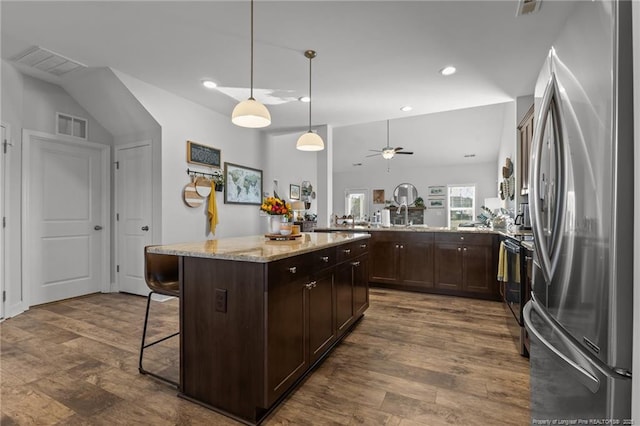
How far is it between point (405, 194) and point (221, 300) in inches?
354

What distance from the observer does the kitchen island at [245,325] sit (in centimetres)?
155

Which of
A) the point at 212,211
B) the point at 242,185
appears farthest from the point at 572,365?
the point at 242,185

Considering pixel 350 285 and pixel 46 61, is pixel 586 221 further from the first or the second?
pixel 46 61

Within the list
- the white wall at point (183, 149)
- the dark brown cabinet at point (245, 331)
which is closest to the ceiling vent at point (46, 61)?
the white wall at point (183, 149)

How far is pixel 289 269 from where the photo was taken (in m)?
1.73

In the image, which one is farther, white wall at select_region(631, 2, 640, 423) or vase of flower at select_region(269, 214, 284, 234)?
vase of flower at select_region(269, 214, 284, 234)

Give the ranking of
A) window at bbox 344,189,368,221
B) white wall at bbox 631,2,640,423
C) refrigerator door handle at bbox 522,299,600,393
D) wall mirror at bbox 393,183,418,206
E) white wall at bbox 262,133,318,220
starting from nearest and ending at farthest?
white wall at bbox 631,2,640,423
refrigerator door handle at bbox 522,299,600,393
white wall at bbox 262,133,318,220
wall mirror at bbox 393,183,418,206
window at bbox 344,189,368,221

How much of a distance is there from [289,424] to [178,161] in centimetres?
352

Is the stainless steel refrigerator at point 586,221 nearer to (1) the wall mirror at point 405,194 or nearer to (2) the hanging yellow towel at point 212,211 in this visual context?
(2) the hanging yellow towel at point 212,211

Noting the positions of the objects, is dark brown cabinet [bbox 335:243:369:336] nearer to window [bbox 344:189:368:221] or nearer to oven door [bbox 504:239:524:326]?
oven door [bbox 504:239:524:326]

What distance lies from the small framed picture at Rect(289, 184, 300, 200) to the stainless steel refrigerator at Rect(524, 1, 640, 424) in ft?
25.5

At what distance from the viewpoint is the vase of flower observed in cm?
243

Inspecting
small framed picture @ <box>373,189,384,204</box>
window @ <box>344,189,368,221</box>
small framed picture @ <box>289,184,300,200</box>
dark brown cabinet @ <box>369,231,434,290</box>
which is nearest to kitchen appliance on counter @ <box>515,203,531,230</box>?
dark brown cabinet @ <box>369,231,434,290</box>

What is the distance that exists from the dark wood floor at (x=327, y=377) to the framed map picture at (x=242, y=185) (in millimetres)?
2258
